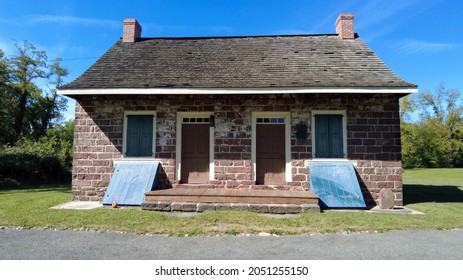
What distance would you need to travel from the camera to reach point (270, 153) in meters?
8.24

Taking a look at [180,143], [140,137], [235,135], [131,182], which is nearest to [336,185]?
[235,135]

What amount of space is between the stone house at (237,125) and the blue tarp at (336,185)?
0.27m

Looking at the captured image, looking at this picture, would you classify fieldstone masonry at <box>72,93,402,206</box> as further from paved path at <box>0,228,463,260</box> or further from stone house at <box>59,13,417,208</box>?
paved path at <box>0,228,463,260</box>

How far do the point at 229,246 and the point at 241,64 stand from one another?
6353 millimetres

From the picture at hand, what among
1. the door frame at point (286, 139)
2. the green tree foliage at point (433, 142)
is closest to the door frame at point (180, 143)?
the door frame at point (286, 139)

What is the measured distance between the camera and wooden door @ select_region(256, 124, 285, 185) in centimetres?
820

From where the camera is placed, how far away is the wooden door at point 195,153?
828 cm

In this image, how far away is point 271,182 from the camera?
8180mm

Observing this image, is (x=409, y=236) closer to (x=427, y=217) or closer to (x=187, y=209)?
(x=427, y=217)

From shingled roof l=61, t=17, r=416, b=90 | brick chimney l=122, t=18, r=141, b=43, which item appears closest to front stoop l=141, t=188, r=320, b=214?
shingled roof l=61, t=17, r=416, b=90

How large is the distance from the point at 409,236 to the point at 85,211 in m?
6.78

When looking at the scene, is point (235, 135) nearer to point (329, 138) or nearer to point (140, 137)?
point (329, 138)

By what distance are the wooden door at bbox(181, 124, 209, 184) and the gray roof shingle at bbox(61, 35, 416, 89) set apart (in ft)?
4.70

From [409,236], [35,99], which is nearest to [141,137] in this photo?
[409,236]
